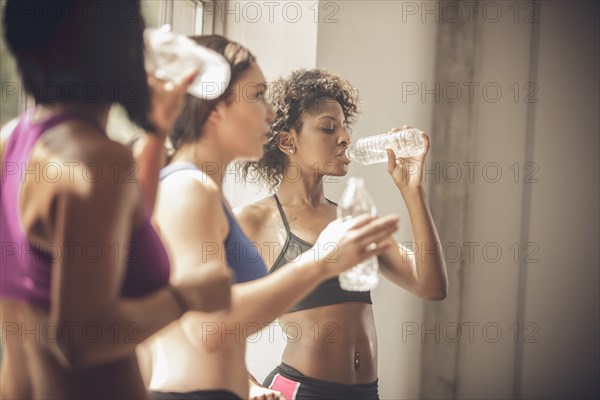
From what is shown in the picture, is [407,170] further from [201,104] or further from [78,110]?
[78,110]

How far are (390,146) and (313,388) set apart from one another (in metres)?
0.62

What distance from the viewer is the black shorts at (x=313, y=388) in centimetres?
149

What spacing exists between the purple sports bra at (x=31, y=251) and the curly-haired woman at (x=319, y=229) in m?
0.81

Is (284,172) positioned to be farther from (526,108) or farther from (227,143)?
(526,108)

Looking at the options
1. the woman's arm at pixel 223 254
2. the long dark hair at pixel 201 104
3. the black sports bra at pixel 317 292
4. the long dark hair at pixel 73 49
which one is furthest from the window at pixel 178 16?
the long dark hair at pixel 73 49

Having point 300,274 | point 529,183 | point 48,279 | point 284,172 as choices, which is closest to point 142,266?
point 48,279

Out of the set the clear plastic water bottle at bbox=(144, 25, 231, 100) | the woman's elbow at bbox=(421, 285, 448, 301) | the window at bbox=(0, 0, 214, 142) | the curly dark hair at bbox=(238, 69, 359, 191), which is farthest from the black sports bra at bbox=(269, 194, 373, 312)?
the clear plastic water bottle at bbox=(144, 25, 231, 100)

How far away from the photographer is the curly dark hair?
65.5 inches

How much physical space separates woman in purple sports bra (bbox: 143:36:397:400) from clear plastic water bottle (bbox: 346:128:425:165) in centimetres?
64

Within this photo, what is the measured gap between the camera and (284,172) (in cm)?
173

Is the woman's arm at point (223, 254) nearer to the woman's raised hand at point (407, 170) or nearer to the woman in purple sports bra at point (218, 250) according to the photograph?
the woman in purple sports bra at point (218, 250)

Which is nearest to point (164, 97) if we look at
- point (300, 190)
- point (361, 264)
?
point (361, 264)

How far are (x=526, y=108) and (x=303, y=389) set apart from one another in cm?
159

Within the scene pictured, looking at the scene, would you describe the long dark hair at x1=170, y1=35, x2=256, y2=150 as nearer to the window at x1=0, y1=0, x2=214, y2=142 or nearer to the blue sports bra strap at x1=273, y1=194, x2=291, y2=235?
the window at x1=0, y1=0, x2=214, y2=142
